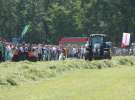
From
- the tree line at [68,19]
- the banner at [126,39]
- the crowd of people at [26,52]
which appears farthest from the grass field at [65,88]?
the tree line at [68,19]

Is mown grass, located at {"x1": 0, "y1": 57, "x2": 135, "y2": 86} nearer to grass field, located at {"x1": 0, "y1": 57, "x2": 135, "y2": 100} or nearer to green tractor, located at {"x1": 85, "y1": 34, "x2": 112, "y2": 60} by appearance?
grass field, located at {"x1": 0, "y1": 57, "x2": 135, "y2": 100}

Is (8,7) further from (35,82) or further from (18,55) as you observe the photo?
(35,82)

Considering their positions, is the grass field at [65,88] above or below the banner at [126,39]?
above

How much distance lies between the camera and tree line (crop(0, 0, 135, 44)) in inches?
3091

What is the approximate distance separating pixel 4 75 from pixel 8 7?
65.0m

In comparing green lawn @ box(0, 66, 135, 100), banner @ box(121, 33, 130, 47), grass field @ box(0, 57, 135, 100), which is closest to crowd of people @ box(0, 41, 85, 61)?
grass field @ box(0, 57, 135, 100)

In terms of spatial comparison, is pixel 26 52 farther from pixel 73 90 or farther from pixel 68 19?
pixel 68 19

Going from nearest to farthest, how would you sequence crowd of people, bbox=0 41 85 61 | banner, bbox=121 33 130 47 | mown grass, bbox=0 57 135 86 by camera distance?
mown grass, bbox=0 57 135 86
crowd of people, bbox=0 41 85 61
banner, bbox=121 33 130 47

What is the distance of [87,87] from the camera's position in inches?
700

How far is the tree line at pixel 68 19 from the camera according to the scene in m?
78.5

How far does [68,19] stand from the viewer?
81.6 m

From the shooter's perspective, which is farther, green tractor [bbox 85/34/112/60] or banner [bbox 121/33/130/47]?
banner [bbox 121/33/130/47]

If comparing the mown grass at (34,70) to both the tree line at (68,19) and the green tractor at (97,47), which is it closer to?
the green tractor at (97,47)

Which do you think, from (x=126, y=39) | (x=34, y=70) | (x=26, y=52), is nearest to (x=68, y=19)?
(x=126, y=39)
